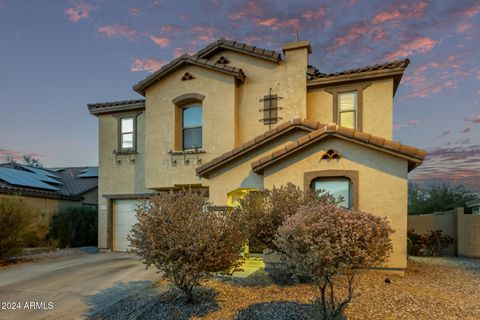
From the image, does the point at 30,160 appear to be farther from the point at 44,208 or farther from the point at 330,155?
the point at 330,155

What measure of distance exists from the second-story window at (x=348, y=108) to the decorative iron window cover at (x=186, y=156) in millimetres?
5947

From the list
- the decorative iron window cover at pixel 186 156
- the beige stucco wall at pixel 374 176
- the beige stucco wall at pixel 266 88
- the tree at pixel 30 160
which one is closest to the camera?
the beige stucco wall at pixel 374 176

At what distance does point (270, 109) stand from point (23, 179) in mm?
15731

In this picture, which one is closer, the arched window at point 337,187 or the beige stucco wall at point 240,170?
the arched window at point 337,187

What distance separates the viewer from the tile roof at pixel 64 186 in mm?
17656

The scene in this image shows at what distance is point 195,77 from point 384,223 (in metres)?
11.2

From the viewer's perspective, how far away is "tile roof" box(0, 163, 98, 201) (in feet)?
57.9

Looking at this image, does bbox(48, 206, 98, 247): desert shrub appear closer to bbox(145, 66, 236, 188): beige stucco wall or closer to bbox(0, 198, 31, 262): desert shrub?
bbox(0, 198, 31, 262): desert shrub

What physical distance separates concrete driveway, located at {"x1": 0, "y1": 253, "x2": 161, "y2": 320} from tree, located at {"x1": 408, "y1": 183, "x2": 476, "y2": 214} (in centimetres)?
2154

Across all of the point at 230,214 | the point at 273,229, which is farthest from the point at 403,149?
the point at 230,214

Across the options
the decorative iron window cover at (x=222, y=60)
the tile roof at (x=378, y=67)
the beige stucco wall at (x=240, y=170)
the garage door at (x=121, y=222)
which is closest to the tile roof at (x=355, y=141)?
the beige stucco wall at (x=240, y=170)

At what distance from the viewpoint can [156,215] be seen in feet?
23.3

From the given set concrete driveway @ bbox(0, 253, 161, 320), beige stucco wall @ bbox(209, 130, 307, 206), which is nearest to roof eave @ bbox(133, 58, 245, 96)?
beige stucco wall @ bbox(209, 130, 307, 206)

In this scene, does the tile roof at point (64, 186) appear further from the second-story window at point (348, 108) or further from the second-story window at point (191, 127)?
the second-story window at point (348, 108)
